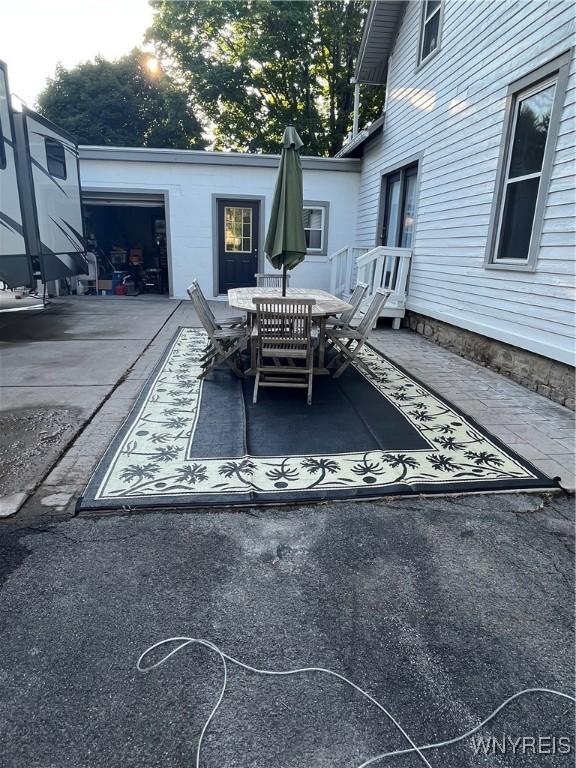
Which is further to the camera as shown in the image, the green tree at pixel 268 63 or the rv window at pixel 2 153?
the green tree at pixel 268 63

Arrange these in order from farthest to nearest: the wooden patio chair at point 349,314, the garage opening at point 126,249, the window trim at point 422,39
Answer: the garage opening at point 126,249 < the window trim at point 422,39 < the wooden patio chair at point 349,314

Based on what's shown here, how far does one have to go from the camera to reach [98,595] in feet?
6.31

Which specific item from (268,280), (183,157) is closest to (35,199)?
(268,280)

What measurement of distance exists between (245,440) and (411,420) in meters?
1.39

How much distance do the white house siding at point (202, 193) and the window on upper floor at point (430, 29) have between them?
3.40 m

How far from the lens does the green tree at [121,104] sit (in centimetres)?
1848

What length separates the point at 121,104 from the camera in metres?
18.8

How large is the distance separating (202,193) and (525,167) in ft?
24.5

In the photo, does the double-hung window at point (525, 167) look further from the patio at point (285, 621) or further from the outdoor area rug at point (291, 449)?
the patio at point (285, 621)

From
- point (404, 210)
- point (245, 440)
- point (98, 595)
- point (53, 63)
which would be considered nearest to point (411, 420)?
point (245, 440)

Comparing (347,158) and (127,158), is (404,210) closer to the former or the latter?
(347,158)

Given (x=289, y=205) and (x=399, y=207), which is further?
(x=399, y=207)

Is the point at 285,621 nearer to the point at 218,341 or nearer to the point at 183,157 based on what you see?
the point at 218,341

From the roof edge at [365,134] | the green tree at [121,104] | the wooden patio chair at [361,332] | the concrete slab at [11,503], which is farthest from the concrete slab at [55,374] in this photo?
the green tree at [121,104]
